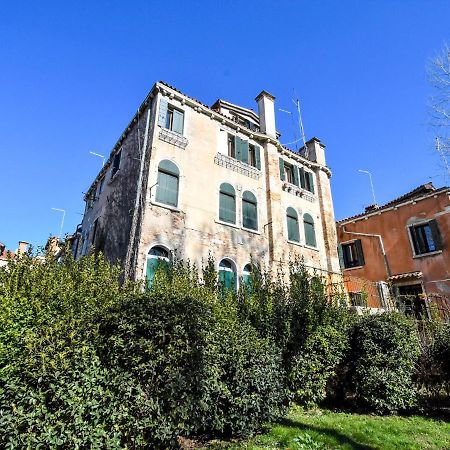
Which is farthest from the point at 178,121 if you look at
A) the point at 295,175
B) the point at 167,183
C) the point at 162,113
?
the point at 295,175

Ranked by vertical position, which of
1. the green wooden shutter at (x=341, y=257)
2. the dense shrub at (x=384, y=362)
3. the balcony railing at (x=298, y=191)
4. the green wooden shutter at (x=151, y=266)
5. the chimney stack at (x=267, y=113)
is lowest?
the dense shrub at (x=384, y=362)

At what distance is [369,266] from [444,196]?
5.69m

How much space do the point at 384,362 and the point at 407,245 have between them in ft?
41.0

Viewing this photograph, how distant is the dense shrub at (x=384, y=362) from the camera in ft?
24.4

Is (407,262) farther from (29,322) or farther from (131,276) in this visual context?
(29,322)

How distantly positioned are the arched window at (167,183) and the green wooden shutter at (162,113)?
5.63ft

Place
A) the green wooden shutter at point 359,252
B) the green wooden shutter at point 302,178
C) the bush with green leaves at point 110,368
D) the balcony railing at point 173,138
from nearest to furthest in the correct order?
1. the bush with green leaves at point 110,368
2. the balcony railing at point 173,138
3. the green wooden shutter at point 302,178
4. the green wooden shutter at point 359,252

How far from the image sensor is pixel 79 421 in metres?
3.91

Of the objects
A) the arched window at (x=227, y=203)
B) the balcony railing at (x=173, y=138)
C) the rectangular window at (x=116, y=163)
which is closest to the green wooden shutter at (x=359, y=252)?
the arched window at (x=227, y=203)

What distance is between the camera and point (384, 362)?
25.5 feet

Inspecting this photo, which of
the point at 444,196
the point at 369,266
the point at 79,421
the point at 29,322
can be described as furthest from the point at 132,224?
the point at 444,196

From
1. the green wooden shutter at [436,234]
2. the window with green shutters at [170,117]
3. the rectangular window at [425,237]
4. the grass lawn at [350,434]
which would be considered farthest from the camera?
the rectangular window at [425,237]

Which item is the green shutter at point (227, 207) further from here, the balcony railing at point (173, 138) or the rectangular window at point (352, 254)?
the rectangular window at point (352, 254)

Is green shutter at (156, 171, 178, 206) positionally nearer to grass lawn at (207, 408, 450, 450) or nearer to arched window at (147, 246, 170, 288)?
arched window at (147, 246, 170, 288)
